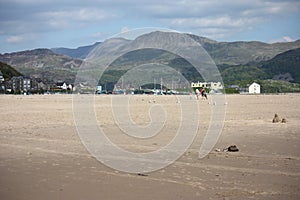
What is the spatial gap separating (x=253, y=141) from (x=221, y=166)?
459cm

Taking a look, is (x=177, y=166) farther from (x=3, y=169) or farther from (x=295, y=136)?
(x=295, y=136)

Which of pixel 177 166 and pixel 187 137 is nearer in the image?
pixel 177 166

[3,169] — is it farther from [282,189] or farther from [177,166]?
[282,189]

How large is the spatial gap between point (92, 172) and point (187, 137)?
712 cm

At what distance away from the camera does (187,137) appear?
51.1ft

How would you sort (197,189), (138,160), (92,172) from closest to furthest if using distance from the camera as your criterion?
(197,189), (92,172), (138,160)

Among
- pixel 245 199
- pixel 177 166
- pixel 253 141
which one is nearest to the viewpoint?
pixel 245 199

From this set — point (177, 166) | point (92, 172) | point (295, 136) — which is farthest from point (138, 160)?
point (295, 136)

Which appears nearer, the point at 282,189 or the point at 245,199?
the point at 245,199

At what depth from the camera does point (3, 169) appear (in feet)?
29.6

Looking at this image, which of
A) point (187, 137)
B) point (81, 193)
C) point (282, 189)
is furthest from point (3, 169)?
point (187, 137)

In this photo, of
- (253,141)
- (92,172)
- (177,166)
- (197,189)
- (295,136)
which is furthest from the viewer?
(295,136)

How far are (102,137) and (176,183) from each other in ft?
24.5

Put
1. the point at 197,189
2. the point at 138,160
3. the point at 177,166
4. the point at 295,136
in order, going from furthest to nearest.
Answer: the point at 295,136 < the point at 138,160 < the point at 177,166 < the point at 197,189
